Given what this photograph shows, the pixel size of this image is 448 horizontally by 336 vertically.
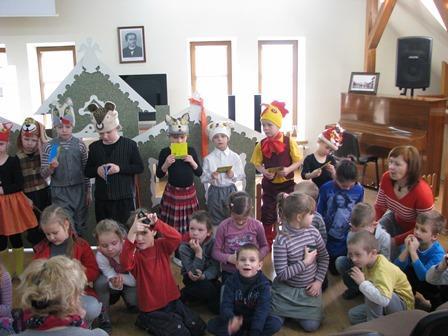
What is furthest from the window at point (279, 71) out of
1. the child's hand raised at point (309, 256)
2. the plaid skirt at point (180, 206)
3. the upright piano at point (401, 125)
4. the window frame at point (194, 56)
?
the child's hand raised at point (309, 256)

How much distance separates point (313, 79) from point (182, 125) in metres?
3.79

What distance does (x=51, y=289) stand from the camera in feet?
5.69

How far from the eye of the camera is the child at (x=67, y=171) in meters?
3.55

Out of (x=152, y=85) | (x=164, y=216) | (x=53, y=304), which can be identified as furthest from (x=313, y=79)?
(x=53, y=304)

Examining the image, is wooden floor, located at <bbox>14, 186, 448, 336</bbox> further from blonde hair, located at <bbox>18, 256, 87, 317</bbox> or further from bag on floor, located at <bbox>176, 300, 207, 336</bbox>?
blonde hair, located at <bbox>18, 256, 87, 317</bbox>

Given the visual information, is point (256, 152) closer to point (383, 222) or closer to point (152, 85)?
point (383, 222)

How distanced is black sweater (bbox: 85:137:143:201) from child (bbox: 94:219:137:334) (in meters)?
0.65

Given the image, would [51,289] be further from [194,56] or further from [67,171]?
[194,56]

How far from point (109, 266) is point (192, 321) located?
59 cm

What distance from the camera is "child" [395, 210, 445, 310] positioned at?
285 centimetres

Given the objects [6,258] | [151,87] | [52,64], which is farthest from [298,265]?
[52,64]

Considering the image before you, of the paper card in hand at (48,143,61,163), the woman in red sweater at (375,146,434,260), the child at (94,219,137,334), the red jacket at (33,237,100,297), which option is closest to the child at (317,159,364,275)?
the woman in red sweater at (375,146,434,260)

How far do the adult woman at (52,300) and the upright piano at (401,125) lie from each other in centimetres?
437

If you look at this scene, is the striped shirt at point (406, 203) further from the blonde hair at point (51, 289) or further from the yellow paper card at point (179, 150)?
the blonde hair at point (51, 289)
